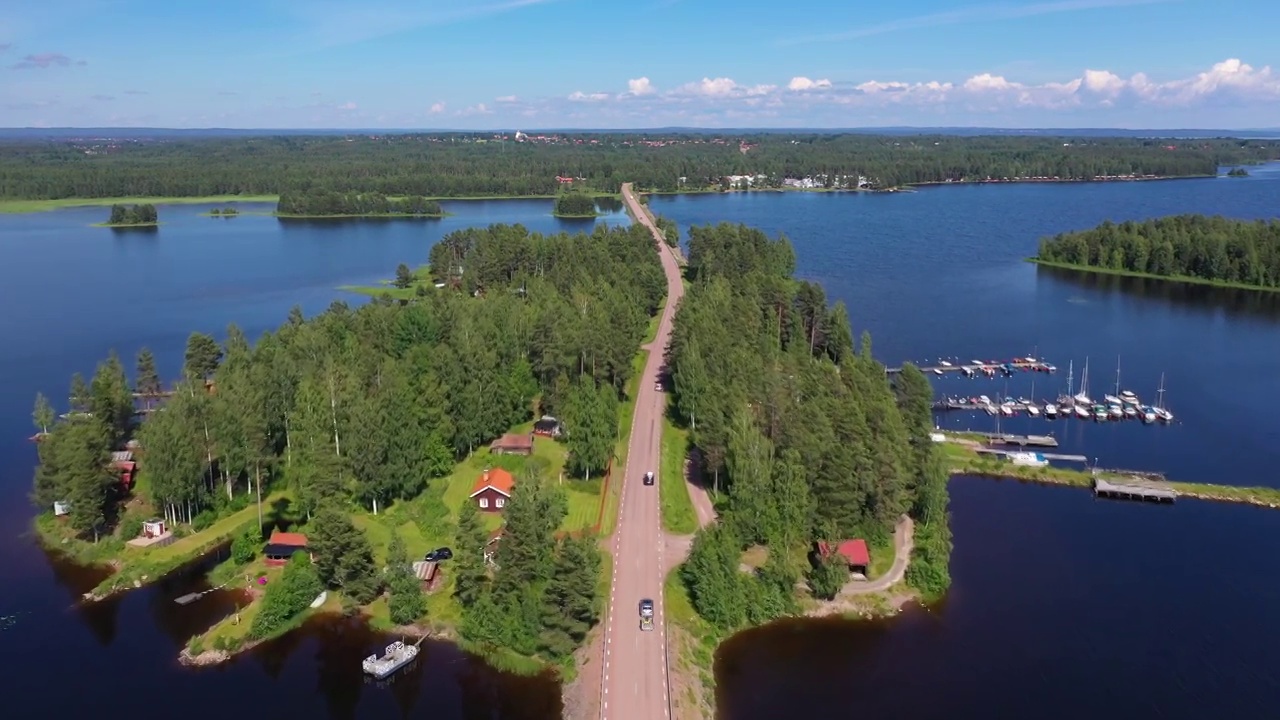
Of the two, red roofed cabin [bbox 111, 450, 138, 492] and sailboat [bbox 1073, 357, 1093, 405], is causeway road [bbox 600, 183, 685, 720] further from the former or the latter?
sailboat [bbox 1073, 357, 1093, 405]

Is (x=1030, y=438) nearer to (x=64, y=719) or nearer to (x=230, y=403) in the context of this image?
(x=230, y=403)

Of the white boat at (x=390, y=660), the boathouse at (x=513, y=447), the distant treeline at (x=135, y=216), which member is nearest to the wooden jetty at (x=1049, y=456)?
the boathouse at (x=513, y=447)

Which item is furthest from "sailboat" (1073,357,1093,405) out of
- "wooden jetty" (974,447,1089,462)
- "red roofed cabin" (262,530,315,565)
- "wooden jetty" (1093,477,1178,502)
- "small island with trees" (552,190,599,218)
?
"small island with trees" (552,190,599,218)

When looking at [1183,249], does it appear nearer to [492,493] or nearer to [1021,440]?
[1021,440]

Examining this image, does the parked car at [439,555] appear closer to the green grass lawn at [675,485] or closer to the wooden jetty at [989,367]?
the green grass lawn at [675,485]

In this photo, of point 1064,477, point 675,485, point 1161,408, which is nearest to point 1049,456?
point 1064,477
